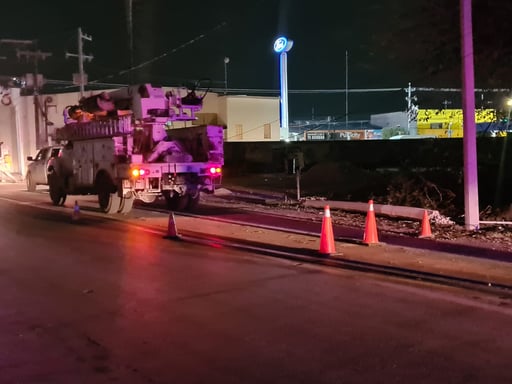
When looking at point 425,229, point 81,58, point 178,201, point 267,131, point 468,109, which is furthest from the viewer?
point 267,131

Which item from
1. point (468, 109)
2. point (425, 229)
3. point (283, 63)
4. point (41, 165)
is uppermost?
point (283, 63)

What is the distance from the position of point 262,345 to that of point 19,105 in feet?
119

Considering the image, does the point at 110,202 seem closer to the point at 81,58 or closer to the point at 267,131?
the point at 81,58

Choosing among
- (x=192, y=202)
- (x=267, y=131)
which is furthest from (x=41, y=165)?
(x=267, y=131)

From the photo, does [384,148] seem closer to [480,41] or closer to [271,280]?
→ [480,41]

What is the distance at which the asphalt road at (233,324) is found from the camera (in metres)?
5.14

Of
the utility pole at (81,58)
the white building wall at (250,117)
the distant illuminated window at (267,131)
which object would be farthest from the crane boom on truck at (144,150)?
the distant illuminated window at (267,131)

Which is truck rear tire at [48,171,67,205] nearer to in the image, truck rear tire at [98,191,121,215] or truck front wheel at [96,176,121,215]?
truck front wheel at [96,176,121,215]

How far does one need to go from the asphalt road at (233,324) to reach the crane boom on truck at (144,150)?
18.6 feet

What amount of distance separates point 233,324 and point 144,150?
10.5m

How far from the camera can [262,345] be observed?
5793mm

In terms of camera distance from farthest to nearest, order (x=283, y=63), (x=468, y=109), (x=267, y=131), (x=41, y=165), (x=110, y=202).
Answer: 1. (x=283, y=63)
2. (x=267, y=131)
3. (x=41, y=165)
4. (x=110, y=202)
5. (x=468, y=109)

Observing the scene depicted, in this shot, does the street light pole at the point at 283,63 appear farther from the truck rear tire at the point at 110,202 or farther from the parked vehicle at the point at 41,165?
the truck rear tire at the point at 110,202

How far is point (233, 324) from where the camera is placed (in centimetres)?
651
